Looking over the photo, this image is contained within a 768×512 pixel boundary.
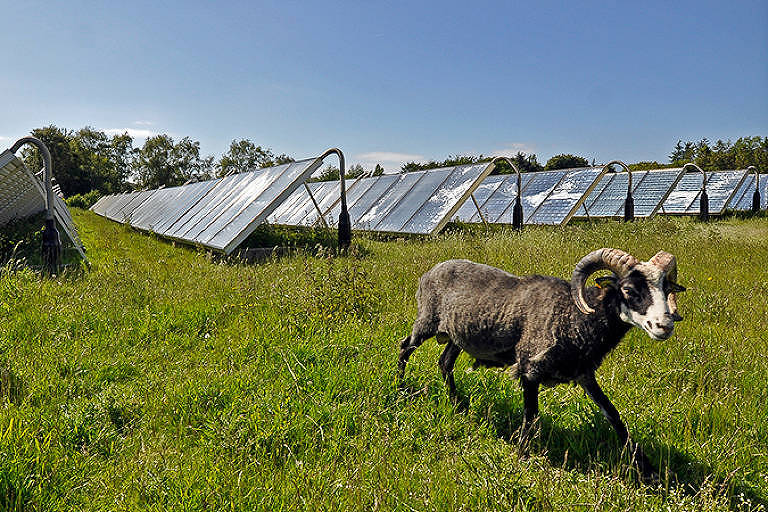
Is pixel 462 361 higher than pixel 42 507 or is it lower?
higher

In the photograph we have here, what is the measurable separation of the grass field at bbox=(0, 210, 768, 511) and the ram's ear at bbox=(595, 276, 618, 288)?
3.10ft

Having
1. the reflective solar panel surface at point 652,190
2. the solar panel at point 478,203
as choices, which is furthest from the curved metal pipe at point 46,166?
the reflective solar panel surface at point 652,190

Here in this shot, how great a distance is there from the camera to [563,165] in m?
65.6

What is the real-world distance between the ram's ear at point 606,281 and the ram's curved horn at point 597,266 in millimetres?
45

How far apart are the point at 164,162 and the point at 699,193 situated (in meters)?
74.5

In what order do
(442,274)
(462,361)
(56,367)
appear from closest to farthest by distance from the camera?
(442,274)
(56,367)
(462,361)

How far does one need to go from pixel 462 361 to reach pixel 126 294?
4.64 meters

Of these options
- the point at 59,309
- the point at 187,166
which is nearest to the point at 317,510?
the point at 59,309

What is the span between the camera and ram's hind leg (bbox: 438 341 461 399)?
330cm

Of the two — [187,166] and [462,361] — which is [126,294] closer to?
[462,361]

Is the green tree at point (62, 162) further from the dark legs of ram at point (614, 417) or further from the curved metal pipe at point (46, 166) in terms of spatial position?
the dark legs of ram at point (614, 417)

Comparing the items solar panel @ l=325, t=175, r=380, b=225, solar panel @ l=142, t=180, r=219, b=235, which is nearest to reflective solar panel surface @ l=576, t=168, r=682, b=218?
solar panel @ l=325, t=175, r=380, b=225

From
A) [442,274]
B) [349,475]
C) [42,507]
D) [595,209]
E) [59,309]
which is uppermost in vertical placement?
[595,209]

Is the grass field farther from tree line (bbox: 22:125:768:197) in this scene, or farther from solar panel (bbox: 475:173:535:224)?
tree line (bbox: 22:125:768:197)
